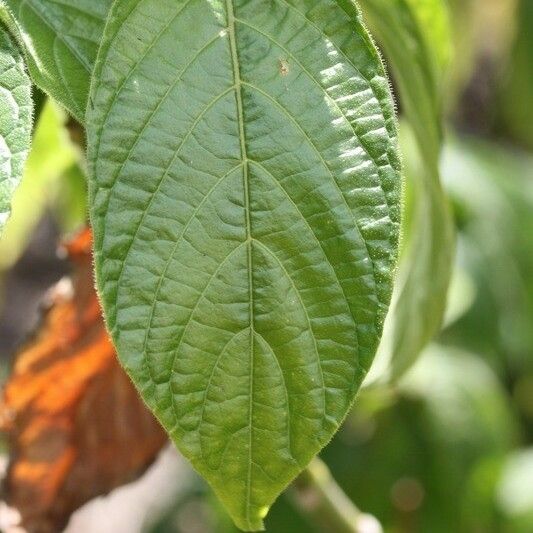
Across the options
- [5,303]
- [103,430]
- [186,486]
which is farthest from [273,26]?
[5,303]

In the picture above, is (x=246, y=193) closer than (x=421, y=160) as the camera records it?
Yes

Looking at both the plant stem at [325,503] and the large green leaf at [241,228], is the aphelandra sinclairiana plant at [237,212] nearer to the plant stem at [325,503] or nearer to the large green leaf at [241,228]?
the large green leaf at [241,228]

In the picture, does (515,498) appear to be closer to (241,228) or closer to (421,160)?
(421,160)

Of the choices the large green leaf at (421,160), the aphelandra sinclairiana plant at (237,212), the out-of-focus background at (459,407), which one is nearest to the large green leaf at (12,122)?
the aphelandra sinclairiana plant at (237,212)

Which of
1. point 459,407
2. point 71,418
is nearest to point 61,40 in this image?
point 71,418

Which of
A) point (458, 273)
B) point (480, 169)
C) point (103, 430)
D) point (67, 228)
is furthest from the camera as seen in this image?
point (480, 169)

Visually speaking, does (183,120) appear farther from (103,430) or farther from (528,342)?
(528,342)
